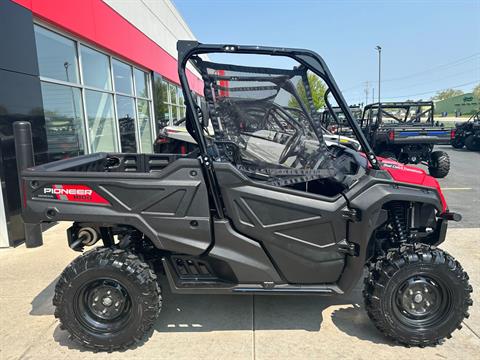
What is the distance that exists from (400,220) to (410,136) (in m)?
7.32

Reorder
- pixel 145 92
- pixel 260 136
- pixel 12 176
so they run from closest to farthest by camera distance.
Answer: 1. pixel 260 136
2. pixel 12 176
3. pixel 145 92

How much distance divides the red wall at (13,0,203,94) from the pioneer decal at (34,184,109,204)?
1.11 metres

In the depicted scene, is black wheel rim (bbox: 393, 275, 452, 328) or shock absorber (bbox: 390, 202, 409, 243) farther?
shock absorber (bbox: 390, 202, 409, 243)

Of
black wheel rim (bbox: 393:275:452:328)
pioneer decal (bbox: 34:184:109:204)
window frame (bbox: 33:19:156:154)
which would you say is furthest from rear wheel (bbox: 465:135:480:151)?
pioneer decal (bbox: 34:184:109:204)

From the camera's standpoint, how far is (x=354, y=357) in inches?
97.0

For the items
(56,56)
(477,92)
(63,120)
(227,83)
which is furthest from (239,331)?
(477,92)

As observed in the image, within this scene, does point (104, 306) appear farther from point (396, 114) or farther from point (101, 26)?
point (396, 114)

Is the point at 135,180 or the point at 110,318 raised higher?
the point at 135,180

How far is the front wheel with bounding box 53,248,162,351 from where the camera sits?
101 inches

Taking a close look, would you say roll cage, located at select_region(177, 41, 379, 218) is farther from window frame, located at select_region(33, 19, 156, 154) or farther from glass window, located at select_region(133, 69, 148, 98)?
glass window, located at select_region(133, 69, 148, 98)

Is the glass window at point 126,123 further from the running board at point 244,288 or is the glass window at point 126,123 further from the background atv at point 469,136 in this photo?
the background atv at point 469,136

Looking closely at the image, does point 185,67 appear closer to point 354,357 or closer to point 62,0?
point 354,357

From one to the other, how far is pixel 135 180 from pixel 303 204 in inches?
48.3

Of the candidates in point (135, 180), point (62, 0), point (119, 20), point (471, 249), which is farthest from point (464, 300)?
point (119, 20)
